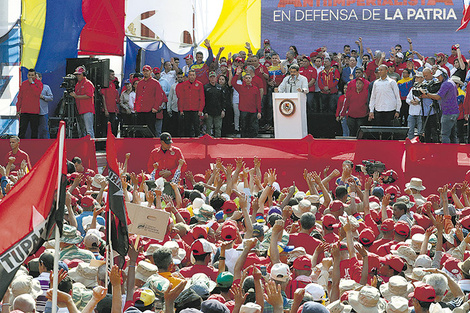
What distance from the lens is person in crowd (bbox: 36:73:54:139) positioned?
19.8 metres

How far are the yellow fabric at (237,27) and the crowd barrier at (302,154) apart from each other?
930 centimetres

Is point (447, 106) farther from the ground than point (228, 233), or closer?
farther from the ground

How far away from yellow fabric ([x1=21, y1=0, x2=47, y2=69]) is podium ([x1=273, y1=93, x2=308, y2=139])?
6553 millimetres

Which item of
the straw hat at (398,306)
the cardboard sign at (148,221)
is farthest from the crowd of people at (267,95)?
the straw hat at (398,306)

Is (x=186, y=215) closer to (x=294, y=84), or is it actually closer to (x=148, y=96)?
(x=294, y=84)

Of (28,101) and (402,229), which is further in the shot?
(28,101)

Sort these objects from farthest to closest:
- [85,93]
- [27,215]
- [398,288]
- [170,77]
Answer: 1. [170,77]
2. [85,93]
3. [398,288]
4. [27,215]

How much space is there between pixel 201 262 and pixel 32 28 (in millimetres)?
14356

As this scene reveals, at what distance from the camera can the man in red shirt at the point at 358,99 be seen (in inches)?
747

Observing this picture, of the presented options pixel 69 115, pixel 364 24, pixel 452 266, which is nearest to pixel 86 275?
pixel 452 266

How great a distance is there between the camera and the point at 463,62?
65.2ft

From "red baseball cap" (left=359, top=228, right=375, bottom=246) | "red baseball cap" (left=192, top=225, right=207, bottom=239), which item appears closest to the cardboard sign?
"red baseball cap" (left=192, top=225, right=207, bottom=239)

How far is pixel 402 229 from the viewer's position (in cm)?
930

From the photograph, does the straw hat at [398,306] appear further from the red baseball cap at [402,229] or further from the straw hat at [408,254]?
the red baseball cap at [402,229]
